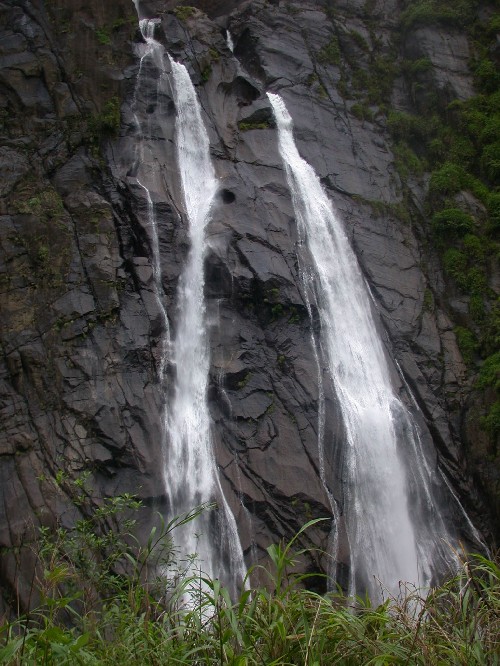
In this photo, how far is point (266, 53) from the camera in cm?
1856

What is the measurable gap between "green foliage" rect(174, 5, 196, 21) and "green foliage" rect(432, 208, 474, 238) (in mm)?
9898

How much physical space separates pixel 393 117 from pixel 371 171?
108 inches

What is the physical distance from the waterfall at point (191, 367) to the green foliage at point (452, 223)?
20.8ft

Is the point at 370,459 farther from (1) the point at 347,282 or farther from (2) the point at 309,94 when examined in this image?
(2) the point at 309,94

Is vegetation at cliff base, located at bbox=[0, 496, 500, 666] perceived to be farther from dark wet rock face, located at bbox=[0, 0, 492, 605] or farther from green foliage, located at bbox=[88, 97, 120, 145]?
green foliage, located at bbox=[88, 97, 120, 145]

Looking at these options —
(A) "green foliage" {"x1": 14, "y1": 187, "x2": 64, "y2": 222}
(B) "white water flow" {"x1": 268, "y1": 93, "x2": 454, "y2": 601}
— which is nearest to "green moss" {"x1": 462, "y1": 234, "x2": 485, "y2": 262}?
(B) "white water flow" {"x1": 268, "y1": 93, "x2": 454, "y2": 601}

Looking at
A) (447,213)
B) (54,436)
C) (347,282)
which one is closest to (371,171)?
(447,213)

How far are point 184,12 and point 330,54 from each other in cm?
501

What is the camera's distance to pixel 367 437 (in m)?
12.2

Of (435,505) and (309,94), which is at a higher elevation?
(309,94)

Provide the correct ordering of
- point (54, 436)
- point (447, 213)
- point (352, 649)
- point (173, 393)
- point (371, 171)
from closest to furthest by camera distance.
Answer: point (352, 649), point (54, 436), point (173, 393), point (447, 213), point (371, 171)

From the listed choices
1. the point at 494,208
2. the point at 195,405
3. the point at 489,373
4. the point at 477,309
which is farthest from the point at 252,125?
the point at 489,373

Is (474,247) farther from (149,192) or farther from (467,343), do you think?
(149,192)

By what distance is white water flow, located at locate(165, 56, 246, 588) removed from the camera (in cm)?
1011
